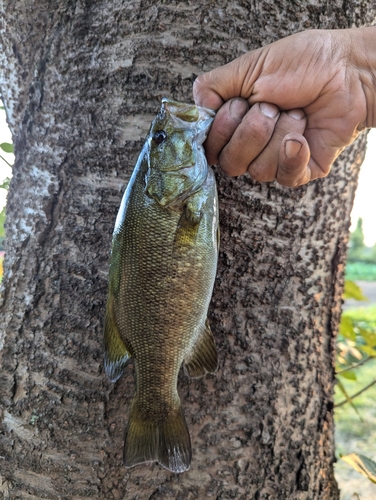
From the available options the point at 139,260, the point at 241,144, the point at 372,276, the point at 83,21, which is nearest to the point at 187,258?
the point at 139,260

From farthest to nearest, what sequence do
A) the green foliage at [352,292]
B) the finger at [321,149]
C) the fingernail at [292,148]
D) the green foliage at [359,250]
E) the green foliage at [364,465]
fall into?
the green foliage at [359,250] → the green foliage at [352,292] → the green foliage at [364,465] → the finger at [321,149] → the fingernail at [292,148]

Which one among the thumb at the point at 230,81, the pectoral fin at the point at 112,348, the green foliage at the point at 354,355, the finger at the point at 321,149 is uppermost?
the thumb at the point at 230,81

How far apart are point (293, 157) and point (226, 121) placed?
0.76 ft

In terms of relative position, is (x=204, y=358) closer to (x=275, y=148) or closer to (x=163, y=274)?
(x=163, y=274)

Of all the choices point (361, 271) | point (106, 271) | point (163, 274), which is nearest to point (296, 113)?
point (163, 274)

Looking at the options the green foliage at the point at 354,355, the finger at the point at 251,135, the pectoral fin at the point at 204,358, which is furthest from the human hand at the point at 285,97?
the green foliage at the point at 354,355

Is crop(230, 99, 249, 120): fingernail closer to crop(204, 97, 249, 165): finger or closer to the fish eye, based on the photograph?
crop(204, 97, 249, 165): finger

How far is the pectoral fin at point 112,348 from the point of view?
1.34 meters

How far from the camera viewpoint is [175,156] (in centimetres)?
133

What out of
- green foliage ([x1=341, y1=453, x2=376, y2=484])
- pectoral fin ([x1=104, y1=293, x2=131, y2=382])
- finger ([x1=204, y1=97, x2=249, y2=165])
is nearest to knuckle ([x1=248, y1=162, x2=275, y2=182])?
finger ([x1=204, y1=97, x2=249, y2=165])

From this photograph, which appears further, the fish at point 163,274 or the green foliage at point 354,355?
the green foliage at point 354,355

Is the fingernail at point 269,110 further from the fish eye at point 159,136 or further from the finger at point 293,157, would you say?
the fish eye at point 159,136

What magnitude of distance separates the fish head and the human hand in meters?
0.08

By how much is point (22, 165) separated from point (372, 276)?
49.9 ft
